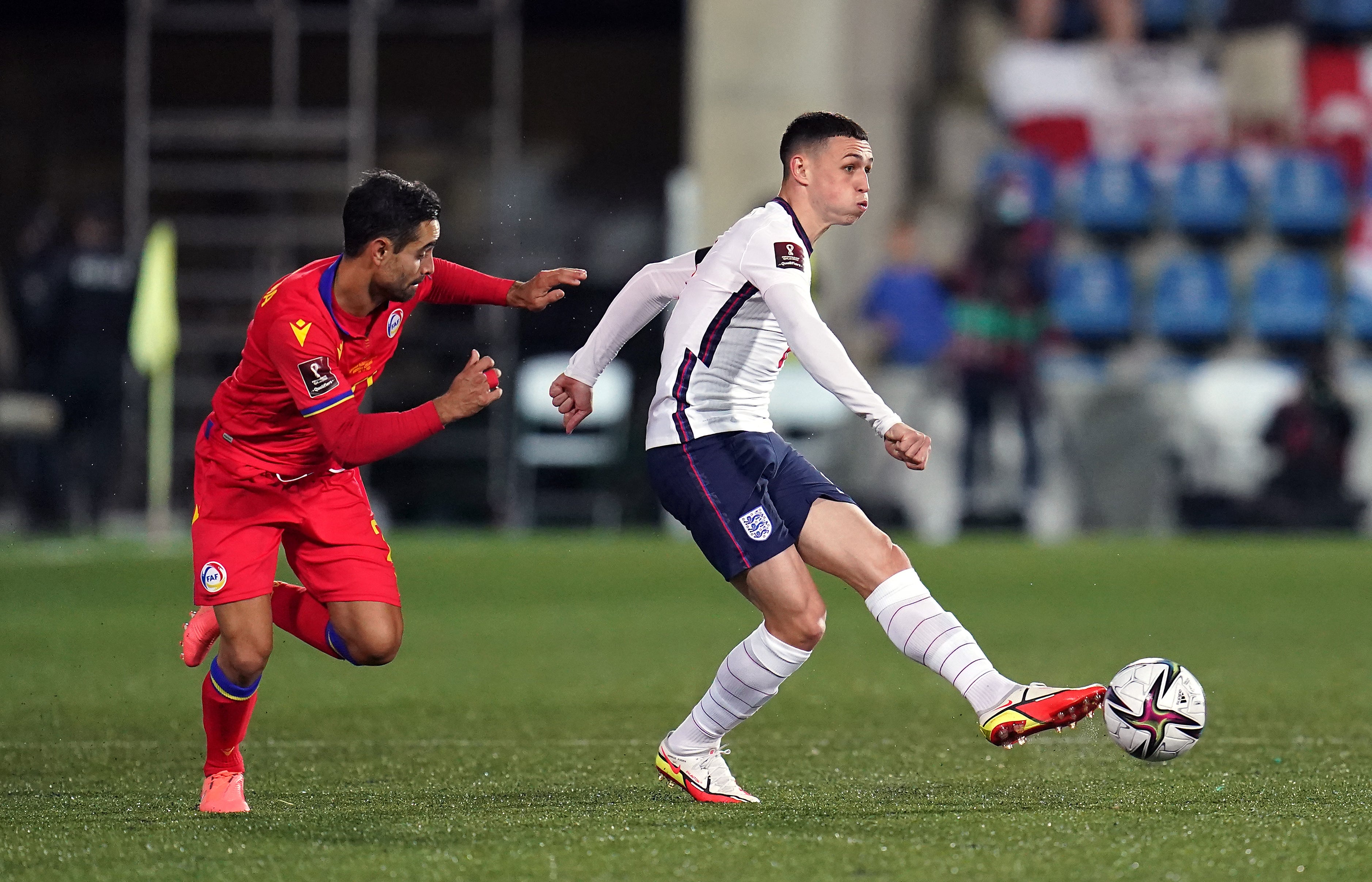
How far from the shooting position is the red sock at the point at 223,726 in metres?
5.07

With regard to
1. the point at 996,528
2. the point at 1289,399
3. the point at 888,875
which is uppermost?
the point at 888,875

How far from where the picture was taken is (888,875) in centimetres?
396

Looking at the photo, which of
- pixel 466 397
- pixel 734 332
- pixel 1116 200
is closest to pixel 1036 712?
pixel 734 332

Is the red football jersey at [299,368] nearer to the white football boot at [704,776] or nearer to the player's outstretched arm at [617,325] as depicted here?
the player's outstretched arm at [617,325]

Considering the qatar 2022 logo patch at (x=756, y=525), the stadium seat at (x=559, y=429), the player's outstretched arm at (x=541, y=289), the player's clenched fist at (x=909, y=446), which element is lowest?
the stadium seat at (x=559, y=429)

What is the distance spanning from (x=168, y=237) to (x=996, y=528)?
6.09 m

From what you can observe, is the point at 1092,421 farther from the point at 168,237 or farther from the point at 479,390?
the point at 479,390

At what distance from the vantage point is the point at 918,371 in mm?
14836

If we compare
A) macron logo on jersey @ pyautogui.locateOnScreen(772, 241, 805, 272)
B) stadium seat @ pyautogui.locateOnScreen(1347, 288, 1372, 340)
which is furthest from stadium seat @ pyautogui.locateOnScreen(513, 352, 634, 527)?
macron logo on jersey @ pyautogui.locateOnScreen(772, 241, 805, 272)

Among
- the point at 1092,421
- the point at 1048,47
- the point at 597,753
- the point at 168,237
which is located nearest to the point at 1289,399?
the point at 1092,421

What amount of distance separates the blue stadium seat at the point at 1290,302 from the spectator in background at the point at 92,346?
358 inches

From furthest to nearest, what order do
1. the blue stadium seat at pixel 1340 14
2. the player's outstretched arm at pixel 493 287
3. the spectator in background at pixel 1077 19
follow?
the blue stadium seat at pixel 1340 14
the spectator in background at pixel 1077 19
the player's outstretched arm at pixel 493 287

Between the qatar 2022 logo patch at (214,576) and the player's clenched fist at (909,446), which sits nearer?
the player's clenched fist at (909,446)

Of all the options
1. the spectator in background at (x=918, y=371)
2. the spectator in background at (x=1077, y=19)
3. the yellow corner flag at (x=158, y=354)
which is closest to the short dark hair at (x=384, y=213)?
the yellow corner flag at (x=158, y=354)
